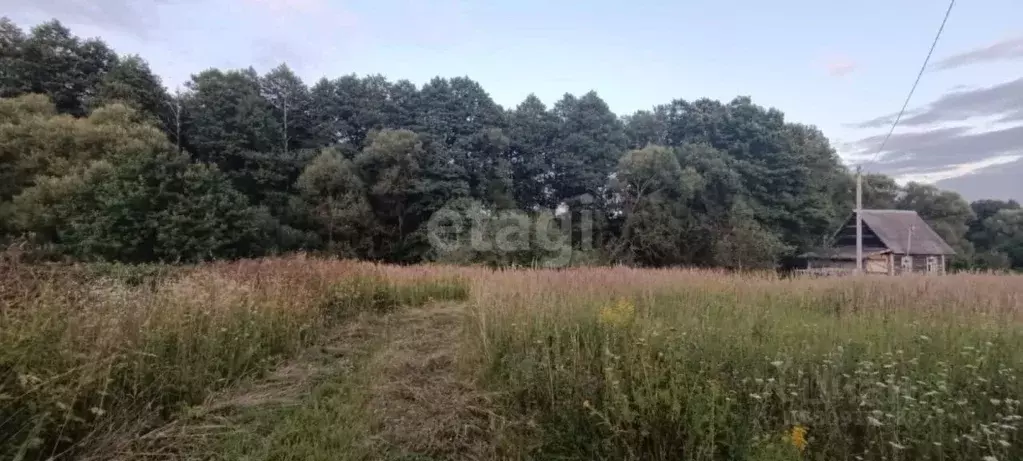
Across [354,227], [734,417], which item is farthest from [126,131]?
[734,417]

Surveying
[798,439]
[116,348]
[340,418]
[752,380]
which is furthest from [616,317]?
[116,348]

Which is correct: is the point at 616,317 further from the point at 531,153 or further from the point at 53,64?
the point at 53,64

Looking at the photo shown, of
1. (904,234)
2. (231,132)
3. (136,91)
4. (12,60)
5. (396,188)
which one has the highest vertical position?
(12,60)

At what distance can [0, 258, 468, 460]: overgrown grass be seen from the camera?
6.81 ft

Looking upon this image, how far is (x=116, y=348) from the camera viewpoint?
2592 mm

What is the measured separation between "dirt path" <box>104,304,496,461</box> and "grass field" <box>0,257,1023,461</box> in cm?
1

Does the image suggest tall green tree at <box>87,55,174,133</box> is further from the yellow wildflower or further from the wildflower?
the wildflower

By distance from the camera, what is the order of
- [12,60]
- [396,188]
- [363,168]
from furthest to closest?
[363,168], [396,188], [12,60]

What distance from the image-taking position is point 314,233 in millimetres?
18859

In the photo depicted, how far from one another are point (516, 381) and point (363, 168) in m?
19.5

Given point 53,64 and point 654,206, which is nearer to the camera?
point 53,64

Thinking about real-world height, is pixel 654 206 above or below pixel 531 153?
below

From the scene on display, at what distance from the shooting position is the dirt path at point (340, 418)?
2.33m

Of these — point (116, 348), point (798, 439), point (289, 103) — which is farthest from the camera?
point (289, 103)
